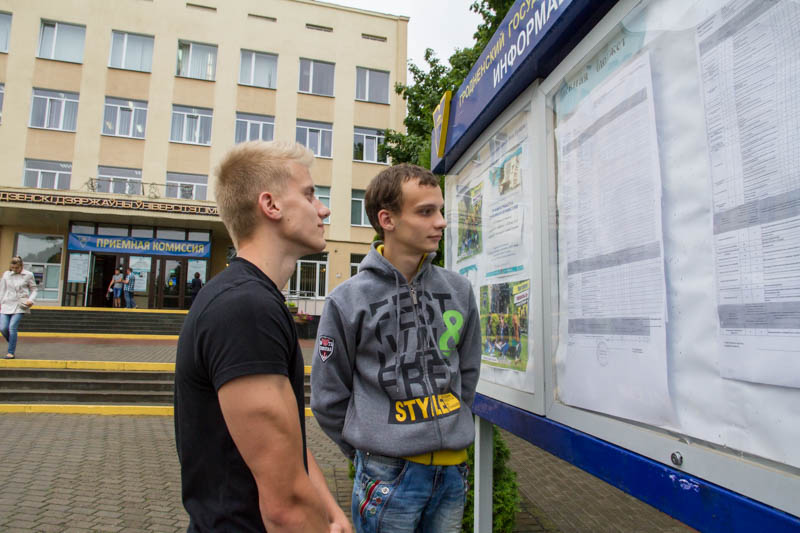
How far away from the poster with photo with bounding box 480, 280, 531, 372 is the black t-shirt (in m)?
1.07

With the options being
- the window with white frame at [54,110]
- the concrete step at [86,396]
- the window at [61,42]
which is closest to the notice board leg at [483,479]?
the concrete step at [86,396]

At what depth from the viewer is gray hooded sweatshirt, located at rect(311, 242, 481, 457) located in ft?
5.16

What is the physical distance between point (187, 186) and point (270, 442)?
22.3 meters

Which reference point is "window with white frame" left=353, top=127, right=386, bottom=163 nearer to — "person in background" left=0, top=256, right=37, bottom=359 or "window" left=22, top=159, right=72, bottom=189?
"window" left=22, top=159, right=72, bottom=189

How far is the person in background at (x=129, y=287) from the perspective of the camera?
19.8 meters

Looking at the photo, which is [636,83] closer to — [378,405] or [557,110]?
[557,110]

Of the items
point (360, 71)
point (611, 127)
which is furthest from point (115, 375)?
point (360, 71)

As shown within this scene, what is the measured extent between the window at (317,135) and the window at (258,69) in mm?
2276

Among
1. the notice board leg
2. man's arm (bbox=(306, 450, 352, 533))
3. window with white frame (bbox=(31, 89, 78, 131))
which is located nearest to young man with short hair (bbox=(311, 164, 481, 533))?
man's arm (bbox=(306, 450, 352, 533))

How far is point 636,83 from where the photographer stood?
132 centimetres

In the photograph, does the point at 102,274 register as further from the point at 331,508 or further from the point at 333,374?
the point at 331,508

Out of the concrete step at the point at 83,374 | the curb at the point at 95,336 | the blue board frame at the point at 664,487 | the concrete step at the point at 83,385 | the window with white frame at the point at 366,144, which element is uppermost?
the window with white frame at the point at 366,144

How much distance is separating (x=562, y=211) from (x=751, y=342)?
81 cm

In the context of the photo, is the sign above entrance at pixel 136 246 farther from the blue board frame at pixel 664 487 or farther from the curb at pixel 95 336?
the blue board frame at pixel 664 487
